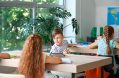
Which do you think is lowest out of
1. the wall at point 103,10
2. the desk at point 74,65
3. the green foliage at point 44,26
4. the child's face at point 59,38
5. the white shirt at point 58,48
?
the desk at point 74,65

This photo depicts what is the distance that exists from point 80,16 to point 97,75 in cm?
312

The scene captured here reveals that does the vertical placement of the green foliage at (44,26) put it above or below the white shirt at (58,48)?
above

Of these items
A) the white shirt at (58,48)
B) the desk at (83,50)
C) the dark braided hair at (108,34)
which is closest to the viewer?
the white shirt at (58,48)

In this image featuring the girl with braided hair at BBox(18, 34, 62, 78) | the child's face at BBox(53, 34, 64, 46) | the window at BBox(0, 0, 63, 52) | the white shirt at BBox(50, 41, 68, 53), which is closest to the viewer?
the girl with braided hair at BBox(18, 34, 62, 78)

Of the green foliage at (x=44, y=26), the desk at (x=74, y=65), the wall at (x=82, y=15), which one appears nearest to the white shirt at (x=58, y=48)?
the desk at (x=74, y=65)

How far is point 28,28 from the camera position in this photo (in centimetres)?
651

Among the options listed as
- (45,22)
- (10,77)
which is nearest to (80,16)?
(45,22)

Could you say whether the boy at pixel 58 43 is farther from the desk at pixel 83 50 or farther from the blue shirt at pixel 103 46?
the blue shirt at pixel 103 46

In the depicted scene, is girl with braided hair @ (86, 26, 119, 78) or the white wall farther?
the white wall

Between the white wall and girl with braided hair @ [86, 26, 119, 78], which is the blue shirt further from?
the white wall

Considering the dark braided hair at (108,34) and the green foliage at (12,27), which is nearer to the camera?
the dark braided hair at (108,34)

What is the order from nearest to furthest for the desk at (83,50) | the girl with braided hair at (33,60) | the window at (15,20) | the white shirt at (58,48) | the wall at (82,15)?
the girl with braided hair at (33,60) < the white shirt at (58,48) < the desk at (83,50) < the window at (15,20) < the wall at (82,15)

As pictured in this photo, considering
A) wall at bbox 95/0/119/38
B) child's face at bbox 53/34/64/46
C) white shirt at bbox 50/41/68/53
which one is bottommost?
white shirt at bbox 50/41/68/53

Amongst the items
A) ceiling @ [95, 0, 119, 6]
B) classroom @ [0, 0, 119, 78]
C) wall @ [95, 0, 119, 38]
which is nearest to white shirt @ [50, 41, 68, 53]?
classroom @ [0, 0, 119, 78]
